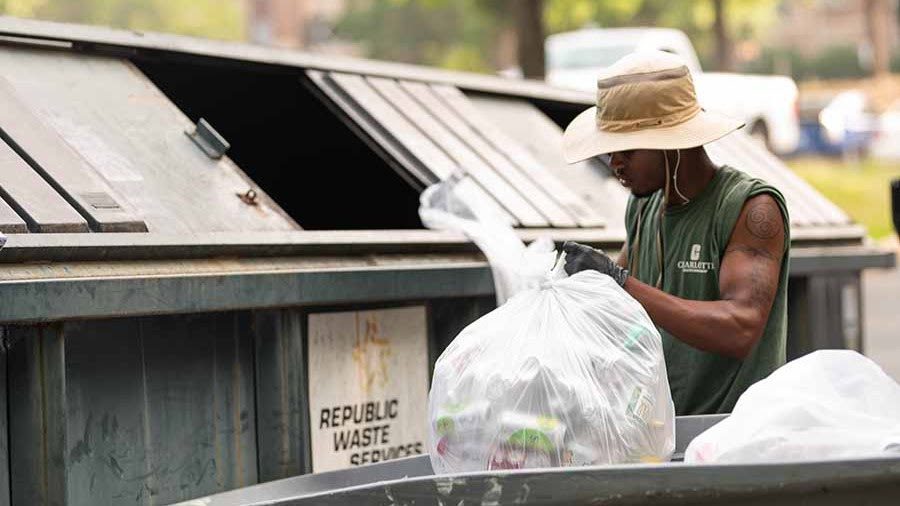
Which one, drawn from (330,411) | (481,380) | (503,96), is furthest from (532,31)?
(481,380)

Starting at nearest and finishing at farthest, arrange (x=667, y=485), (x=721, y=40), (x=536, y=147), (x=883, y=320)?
(x=667, y=485) → (x=536, y=147) → (x=883, y=320) → (x=721, y=40)

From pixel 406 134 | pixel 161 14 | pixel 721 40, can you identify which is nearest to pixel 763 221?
pixel 406 134

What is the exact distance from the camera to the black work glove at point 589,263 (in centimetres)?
345

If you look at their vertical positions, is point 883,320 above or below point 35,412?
below

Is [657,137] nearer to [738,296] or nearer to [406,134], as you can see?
[738,296]

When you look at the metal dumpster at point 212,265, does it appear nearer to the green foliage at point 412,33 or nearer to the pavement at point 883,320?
the pavement at point 883,320

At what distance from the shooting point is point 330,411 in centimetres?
429

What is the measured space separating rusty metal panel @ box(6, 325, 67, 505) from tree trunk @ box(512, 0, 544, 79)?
40.0 ft

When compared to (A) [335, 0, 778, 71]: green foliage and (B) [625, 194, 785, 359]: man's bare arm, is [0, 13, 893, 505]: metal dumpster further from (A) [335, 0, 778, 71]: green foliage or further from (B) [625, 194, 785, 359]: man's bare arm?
(A) [335, 0, 778, 71]: green foliage

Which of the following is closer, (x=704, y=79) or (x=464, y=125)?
(x=464, y=125)

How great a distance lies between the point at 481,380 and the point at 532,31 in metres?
12.7

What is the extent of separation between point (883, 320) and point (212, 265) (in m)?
11.8

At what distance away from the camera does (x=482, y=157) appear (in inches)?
221

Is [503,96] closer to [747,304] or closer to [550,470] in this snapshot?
[747,304]
